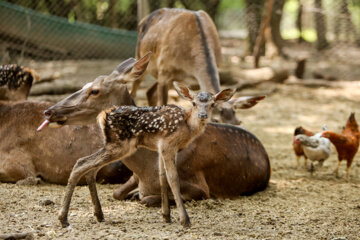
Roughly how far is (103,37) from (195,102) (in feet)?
30.2

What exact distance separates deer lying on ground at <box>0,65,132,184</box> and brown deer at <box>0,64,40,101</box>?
0.42 m

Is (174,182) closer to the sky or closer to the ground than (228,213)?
closer to the sky

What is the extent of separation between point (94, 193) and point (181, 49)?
3481mm

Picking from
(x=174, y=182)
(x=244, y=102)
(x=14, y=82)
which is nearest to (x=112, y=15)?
(x=14, y=82)

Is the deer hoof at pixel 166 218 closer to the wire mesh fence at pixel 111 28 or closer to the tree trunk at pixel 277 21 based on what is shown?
the wire mesh fence at pixel 111 28

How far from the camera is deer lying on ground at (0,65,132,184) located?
5.49 meters

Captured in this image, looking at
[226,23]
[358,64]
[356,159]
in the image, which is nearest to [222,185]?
[356,159]

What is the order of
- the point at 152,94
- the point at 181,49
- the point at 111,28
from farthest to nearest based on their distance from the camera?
the point at 111,28
the point at 152,94
the point at 181,49

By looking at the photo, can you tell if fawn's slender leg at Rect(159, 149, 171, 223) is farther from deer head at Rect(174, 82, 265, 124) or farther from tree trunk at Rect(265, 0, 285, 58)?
tree trunk at Rect(265, 0, 285, 58)

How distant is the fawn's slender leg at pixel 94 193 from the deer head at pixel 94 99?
2.11 feet

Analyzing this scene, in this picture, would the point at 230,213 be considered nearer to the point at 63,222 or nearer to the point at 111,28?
the point at 63,222

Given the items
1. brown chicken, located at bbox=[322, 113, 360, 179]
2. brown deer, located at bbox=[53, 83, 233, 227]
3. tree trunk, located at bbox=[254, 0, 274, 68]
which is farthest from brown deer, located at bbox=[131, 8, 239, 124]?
tree trunk, located at bbox=[254, 0, 274, 68]

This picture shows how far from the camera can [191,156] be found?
16.6ft

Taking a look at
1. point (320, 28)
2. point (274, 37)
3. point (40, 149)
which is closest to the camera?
point (40, 149)
